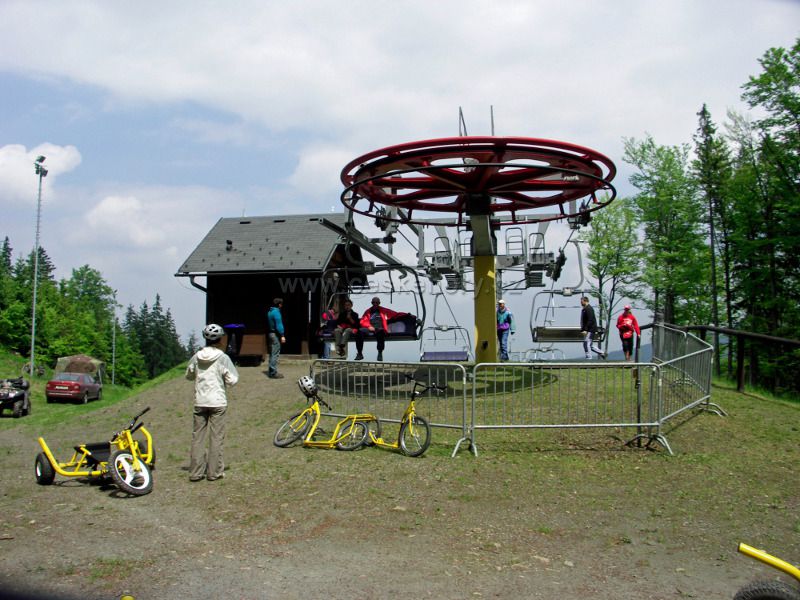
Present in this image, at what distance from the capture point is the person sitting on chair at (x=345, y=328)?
1652 centimetres

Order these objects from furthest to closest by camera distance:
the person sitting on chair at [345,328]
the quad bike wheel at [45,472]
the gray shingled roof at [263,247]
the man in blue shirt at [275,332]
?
1. the gray shingled roof at [263,247]
2. the person sitting on chair at [345,328]
3. the man in blue shirt at [275,332]
4. the quad bike wheel at [45,472]

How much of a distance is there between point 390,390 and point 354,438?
3.74ft

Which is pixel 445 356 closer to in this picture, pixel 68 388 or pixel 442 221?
pixel 442 221

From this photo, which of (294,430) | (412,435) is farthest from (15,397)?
(412,435)

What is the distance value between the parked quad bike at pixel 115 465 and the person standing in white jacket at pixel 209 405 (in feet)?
2.04

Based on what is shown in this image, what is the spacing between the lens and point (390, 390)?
10.8 meters

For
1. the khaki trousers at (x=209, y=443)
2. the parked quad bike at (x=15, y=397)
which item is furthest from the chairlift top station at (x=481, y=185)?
the parked quad bike at (x=15, y=397)

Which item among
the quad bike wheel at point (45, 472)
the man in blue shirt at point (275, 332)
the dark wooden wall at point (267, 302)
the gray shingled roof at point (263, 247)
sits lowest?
the quad bike wheel at point (45, 472)

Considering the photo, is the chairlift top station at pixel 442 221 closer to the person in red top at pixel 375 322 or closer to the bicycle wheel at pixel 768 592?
the person in red top at pixel 375 322

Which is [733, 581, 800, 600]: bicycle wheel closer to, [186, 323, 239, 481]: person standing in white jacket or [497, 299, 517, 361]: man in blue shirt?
[186, 323, 239, 481]: person standing in white jacket

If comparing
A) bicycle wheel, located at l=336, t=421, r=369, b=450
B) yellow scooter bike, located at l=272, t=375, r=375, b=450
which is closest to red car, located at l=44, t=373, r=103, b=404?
yellow scooter bike, located at l=272, t=375, r=375, b=450

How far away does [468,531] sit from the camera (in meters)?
6.33

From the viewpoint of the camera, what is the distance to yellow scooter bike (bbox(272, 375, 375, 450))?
9.84 meters

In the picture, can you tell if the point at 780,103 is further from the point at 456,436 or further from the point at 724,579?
the point at 724,579
